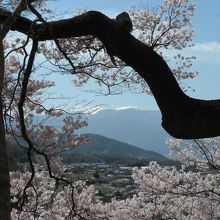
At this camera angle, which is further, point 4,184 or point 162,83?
point 162,83

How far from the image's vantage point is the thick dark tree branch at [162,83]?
8.95ft

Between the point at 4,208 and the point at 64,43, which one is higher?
the point at 64,43

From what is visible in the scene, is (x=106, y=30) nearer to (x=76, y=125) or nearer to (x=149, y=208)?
(x=76, y=125)

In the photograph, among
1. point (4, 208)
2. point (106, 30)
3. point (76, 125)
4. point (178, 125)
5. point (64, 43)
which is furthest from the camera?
point (76, 125)

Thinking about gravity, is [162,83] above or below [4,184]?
above

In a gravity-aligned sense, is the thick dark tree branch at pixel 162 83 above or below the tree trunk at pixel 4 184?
above

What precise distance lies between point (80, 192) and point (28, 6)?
12.2 m

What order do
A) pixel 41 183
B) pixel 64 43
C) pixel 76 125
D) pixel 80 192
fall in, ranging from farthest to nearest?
pixel 80 192 < pixel 41 183 < pixel 76 125 < pixel 64 43

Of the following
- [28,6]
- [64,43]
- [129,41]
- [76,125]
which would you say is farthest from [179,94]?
[76,125]

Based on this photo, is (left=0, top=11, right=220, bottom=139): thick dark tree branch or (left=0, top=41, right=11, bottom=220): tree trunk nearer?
(left=0, top=41, right=11, bottom=220): tree trunk

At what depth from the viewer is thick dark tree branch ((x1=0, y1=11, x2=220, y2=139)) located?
2.73 m

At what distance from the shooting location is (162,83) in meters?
2.85

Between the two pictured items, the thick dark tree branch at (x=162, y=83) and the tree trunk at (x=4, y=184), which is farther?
the thick dark tree branch at (x=162, y=83)

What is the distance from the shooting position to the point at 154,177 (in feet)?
50.3
